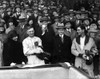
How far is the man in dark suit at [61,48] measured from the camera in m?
9.19

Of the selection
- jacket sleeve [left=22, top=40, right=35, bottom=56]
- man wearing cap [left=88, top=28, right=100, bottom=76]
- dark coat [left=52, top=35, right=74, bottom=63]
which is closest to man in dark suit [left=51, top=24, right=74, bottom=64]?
dark coat [left=52, top=35, right=74, bottom=63]

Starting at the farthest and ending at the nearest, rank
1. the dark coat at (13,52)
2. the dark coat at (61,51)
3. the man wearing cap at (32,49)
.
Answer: the dark coat at (13,52) → the dark coat at (61,51) → the man wearing cap at (32,49)

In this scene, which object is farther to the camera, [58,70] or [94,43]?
[94,43]

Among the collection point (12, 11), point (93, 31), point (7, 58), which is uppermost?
point (12, 11)

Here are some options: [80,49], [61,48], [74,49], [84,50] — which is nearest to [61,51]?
[61,48]

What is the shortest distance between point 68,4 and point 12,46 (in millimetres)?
10726

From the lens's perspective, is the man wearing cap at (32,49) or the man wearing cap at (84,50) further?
the man wearing cap at (84,50)

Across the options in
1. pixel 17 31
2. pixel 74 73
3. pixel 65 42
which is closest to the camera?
pixel 74 73

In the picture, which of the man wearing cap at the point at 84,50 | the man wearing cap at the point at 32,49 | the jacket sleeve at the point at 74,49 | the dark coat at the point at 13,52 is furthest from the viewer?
the dark coat at the point at 13,52

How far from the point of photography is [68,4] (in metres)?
19.5

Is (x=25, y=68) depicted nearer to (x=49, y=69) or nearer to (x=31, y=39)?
(x=49, y=69)

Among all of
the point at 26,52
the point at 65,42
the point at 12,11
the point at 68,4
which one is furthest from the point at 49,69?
the point at 68,4

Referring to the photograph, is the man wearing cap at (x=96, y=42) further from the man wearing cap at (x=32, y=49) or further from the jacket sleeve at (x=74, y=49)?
the man wearing cap at (x=32, y=49)

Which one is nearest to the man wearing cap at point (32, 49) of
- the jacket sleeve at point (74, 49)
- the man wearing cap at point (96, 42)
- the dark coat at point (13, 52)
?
the dark coat at point (13, 52)
